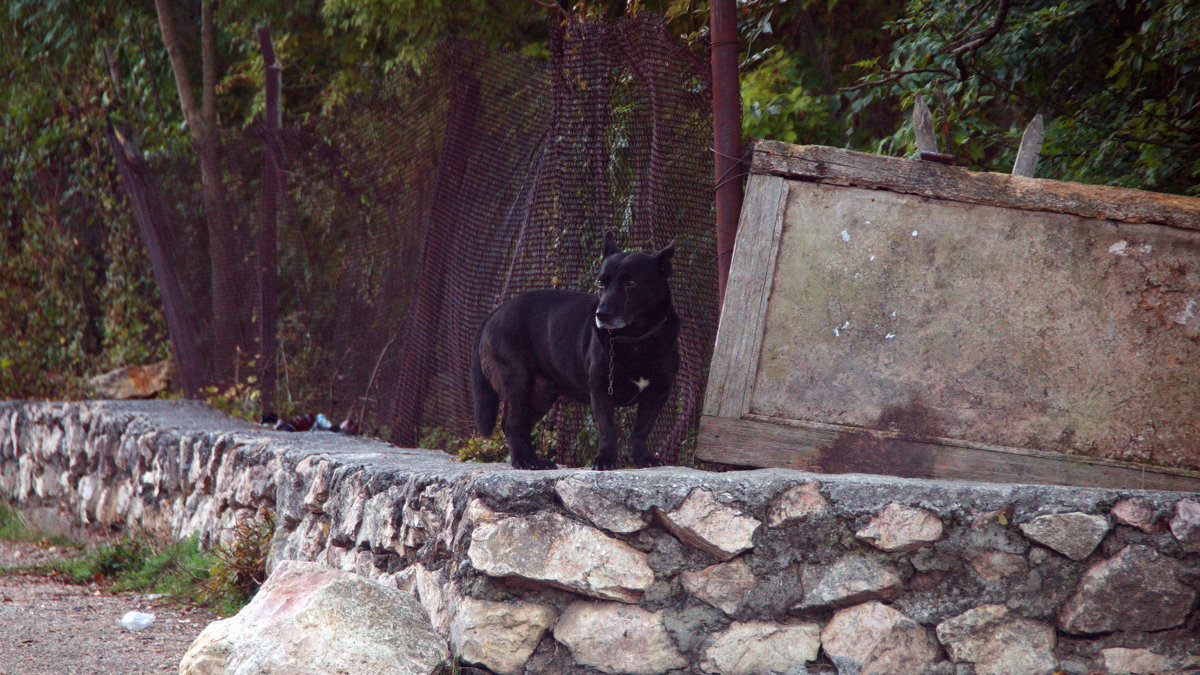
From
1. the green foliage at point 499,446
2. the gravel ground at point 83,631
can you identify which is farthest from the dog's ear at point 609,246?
the gravel ground at point 83,631

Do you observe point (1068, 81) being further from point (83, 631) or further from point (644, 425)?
point (83, 631)

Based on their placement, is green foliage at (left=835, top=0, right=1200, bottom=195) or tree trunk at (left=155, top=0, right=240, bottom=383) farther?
tree trunk at (left=155, top=0, right=240, bottom=383)

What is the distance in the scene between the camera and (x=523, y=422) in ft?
14.0

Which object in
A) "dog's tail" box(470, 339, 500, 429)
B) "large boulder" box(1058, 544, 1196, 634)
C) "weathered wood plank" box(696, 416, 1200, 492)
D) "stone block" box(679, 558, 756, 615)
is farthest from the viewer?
"dog's tail" box(470, 339, 500, 429)

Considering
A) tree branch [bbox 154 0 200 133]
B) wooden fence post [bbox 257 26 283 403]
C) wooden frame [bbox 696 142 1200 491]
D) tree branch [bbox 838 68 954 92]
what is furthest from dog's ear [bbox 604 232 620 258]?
tree branch [bbox 154 0 200 133]

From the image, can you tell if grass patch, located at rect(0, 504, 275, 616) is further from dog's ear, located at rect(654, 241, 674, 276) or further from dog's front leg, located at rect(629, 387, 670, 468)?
dog's ear, located at rect(654, 241, 674, 276)

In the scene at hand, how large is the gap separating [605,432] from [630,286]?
1.72 ft

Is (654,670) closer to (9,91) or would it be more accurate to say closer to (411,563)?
(411,563)

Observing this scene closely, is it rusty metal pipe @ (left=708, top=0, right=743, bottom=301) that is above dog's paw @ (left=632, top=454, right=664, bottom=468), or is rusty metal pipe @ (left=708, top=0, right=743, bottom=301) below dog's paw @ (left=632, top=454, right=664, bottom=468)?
above

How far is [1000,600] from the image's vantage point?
10.3ft

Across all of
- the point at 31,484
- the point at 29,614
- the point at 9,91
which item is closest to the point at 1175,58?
the point at 29,614

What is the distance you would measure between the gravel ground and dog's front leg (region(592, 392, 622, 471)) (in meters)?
1.79

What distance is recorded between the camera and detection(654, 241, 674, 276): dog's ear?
3877 millimetres

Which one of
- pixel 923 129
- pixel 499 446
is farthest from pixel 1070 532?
pixel 499 446
